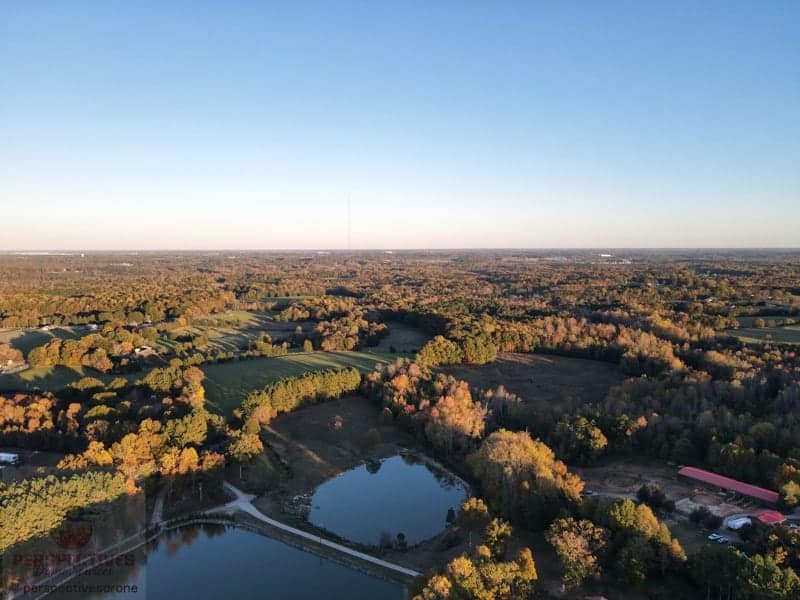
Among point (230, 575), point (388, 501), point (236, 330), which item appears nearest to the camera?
point (230, 575)

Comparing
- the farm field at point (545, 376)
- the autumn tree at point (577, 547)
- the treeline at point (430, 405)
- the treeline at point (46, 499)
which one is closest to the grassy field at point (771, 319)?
the farm field at point (545, 376)

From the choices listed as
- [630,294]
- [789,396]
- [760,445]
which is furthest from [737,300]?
[760,445]

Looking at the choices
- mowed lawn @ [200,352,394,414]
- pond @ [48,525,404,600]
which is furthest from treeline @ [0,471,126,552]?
mowed lawn @ [200,352,394,414]

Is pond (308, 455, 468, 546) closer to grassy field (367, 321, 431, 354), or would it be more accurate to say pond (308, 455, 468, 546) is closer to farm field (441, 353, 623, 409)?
farm field (441, 353, 623, 409)

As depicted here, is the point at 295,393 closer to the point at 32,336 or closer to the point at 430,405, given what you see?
the point at 430,405

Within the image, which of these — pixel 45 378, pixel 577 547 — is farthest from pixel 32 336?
pixel 577 547
